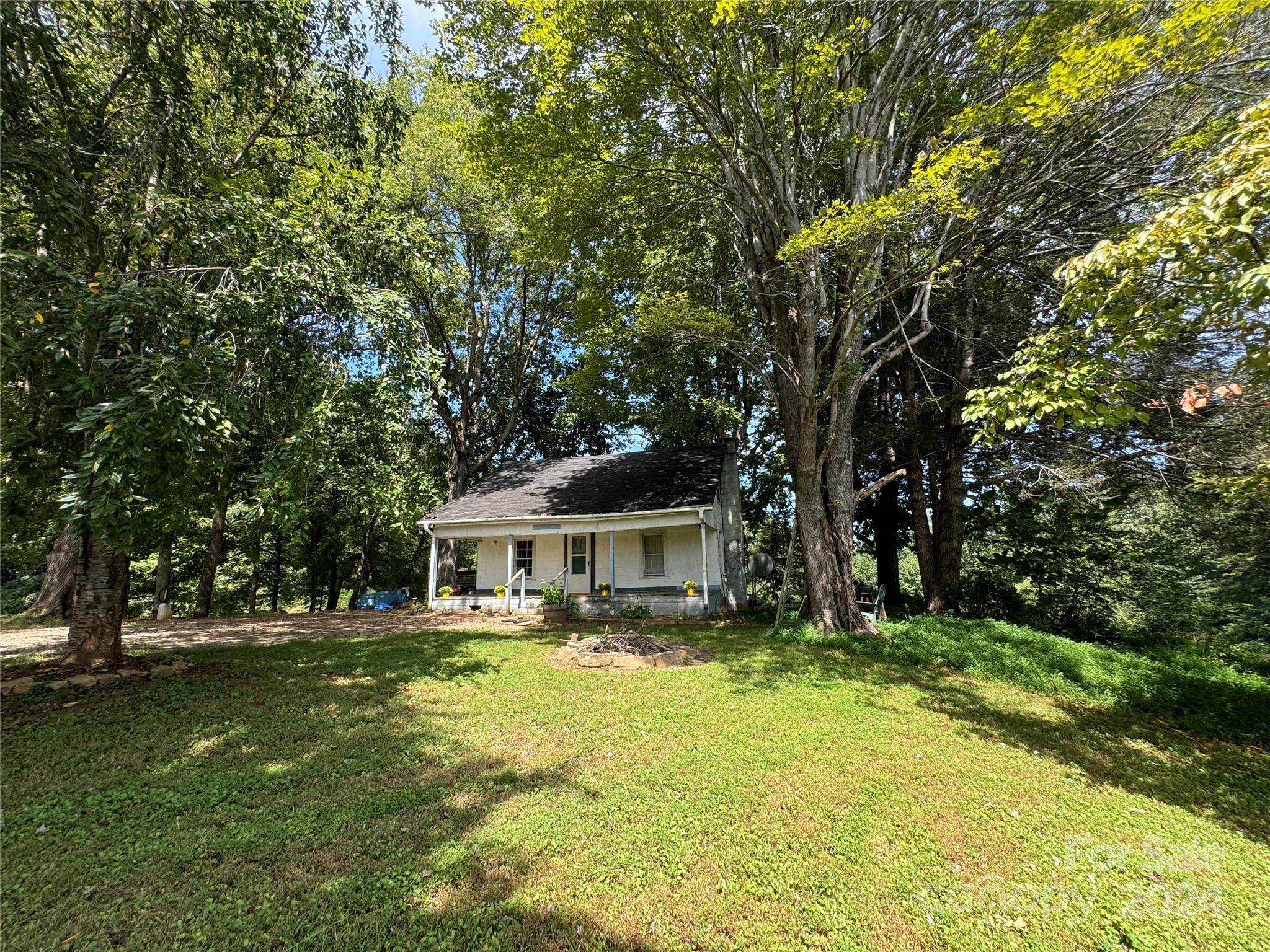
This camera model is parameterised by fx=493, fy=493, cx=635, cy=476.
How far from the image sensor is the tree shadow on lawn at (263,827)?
8.17ft

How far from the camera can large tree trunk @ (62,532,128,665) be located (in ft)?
21.5

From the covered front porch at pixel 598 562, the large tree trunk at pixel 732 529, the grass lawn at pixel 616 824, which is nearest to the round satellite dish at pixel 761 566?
the large tree trunk at pixel 732 529

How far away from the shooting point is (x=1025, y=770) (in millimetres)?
4512

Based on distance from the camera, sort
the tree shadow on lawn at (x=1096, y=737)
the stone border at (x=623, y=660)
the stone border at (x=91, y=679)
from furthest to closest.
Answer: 1. the stone border at (x=623, y=660)
2. the stone border at (x=91, y=679)
3. the tree shadow on lawn at (x=1096, y=737)

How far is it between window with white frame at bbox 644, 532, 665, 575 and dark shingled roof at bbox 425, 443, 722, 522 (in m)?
1.58

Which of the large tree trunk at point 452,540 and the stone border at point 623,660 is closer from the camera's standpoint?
the stone border at point 623,660

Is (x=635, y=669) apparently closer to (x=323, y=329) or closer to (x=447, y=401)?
→ (x=323, y=329)

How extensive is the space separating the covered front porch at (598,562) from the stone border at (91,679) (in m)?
8.53

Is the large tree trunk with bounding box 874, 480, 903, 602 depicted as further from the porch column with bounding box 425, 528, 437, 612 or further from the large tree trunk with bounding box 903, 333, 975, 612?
the porch column with bounding box 425, 528, 437, 612

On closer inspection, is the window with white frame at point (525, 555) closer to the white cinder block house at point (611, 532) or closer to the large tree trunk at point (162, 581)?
the white cinder block house at point (611, 532)

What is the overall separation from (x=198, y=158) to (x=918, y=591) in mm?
28698

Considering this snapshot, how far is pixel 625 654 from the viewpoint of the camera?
8117 mm

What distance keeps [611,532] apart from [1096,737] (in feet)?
34.6

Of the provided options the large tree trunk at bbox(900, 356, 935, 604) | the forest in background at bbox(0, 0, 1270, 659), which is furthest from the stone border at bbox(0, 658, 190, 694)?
the large tree trunk at bbox(900, 356, 935, 604)
